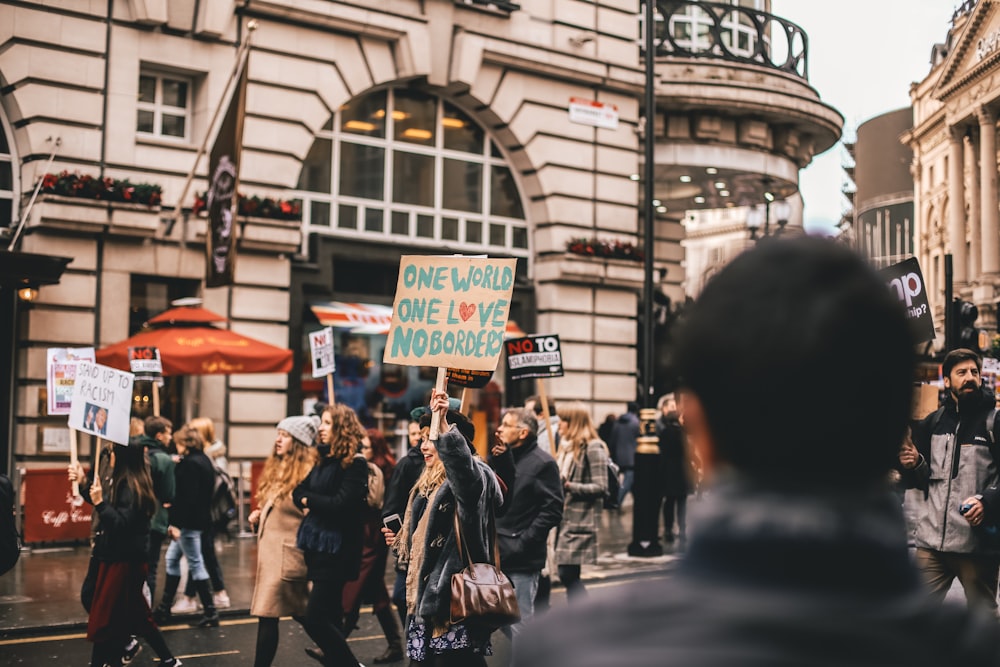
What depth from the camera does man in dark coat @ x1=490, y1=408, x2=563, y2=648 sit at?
819 centimetres

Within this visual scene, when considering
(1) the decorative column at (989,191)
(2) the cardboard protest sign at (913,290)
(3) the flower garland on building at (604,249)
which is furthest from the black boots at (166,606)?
(1) the decorative column at (989,191)

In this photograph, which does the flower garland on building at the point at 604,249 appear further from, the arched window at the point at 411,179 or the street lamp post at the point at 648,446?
the street lamp post at the point at 648,446

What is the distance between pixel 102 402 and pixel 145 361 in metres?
5.54

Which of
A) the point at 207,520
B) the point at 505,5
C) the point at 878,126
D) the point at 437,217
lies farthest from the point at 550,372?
the point at 878,126

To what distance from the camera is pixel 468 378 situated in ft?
26.3

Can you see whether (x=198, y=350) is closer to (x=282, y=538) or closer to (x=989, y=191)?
(x=282, y=538)

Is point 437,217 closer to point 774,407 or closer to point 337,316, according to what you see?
point 337,316

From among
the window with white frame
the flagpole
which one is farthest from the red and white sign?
the window with white frame

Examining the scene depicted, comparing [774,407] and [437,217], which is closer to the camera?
[774,407]

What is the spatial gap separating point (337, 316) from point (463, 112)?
5.18m

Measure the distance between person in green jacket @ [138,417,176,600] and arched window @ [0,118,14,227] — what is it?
797 centimetres

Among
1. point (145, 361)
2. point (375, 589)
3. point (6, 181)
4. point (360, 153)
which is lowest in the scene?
point (375, 589)

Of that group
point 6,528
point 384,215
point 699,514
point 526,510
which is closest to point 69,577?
point 6,528

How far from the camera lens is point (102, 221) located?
17.0 metres
